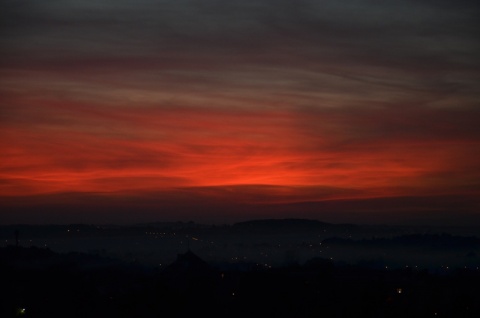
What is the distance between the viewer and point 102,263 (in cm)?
10488

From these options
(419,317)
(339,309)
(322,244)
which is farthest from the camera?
(322,244)

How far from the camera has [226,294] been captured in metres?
64.7

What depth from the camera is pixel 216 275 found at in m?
76.3

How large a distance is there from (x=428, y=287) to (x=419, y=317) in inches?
893

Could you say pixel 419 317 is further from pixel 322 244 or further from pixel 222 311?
pixel 322 244

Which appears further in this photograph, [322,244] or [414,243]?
[322,244]

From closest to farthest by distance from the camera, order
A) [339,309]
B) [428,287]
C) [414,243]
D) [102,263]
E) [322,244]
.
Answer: [339,309]
[428,287]
[102,263]
[414,243]
[322,244]

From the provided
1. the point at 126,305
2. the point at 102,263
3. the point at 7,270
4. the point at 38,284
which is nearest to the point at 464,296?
the point at 126,305

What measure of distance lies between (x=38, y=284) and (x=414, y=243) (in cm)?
9039

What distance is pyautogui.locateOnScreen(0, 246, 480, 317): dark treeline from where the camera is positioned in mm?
52438

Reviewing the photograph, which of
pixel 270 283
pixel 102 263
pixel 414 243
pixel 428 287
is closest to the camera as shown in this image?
pixel 270 283

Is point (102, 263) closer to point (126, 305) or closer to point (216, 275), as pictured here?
point (216, 275)

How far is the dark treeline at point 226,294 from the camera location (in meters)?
52.4

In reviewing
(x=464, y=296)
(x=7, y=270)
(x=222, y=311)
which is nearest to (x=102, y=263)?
(x=7, y=270)
